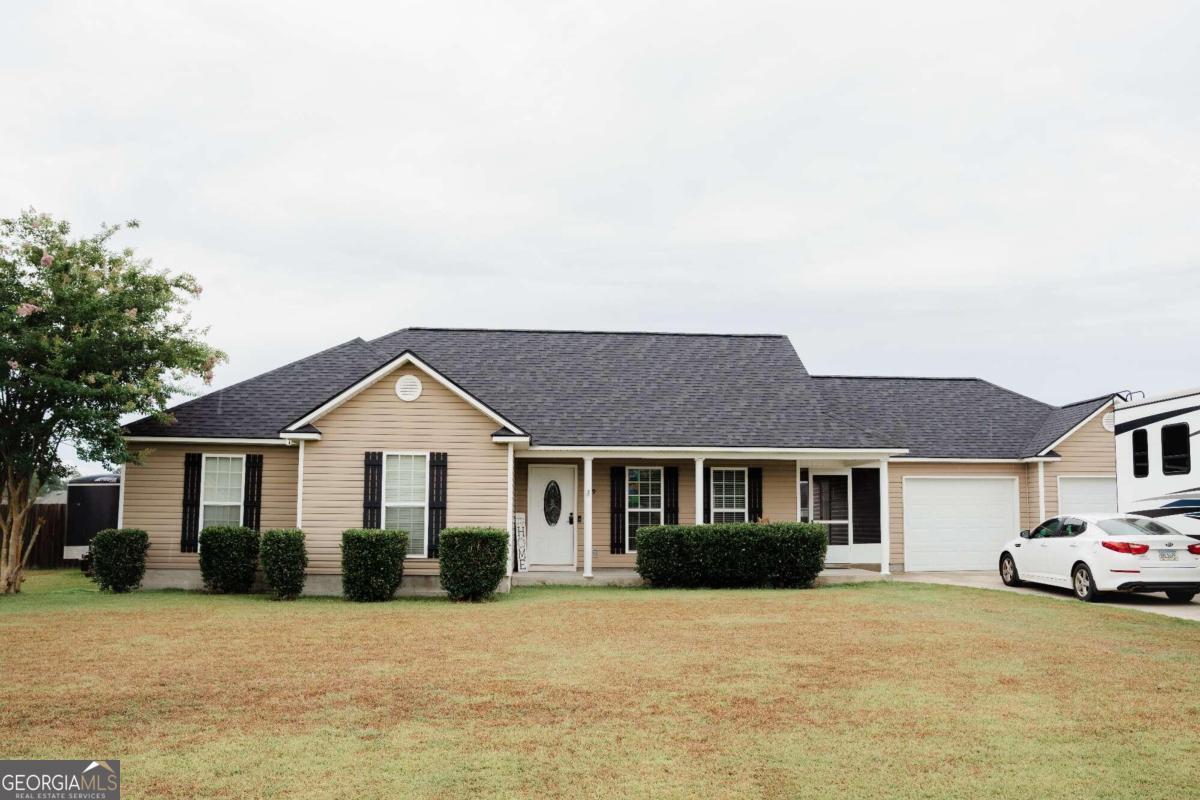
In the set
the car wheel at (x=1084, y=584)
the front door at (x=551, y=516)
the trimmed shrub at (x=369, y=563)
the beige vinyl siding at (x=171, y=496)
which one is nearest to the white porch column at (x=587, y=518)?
the front door at (x=551, y=516)

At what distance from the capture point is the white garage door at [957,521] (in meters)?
22.8

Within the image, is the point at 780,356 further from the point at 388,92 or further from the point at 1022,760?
the point at 1022,760

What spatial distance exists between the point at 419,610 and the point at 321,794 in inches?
374

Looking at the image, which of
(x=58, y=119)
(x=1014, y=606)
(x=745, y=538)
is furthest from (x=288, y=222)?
(x=1014, y=606)

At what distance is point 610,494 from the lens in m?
20.8

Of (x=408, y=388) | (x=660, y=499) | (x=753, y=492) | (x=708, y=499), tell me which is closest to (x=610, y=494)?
(x=660, y=499)

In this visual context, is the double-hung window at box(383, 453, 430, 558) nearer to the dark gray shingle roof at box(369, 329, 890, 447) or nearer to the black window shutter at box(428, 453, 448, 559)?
the black window shutter at box(428, 453, 448, 559)

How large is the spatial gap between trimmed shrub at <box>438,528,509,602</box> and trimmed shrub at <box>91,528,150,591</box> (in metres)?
6.07

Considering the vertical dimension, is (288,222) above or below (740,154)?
below

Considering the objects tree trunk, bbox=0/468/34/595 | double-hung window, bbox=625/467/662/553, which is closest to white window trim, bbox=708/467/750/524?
double-hung window, bbox=625/467/662/553

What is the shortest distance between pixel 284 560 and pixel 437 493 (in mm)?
2909

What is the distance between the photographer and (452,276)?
88.2 ft

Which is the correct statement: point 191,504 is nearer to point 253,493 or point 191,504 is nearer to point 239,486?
point 239,486

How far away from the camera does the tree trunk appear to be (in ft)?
57.2
